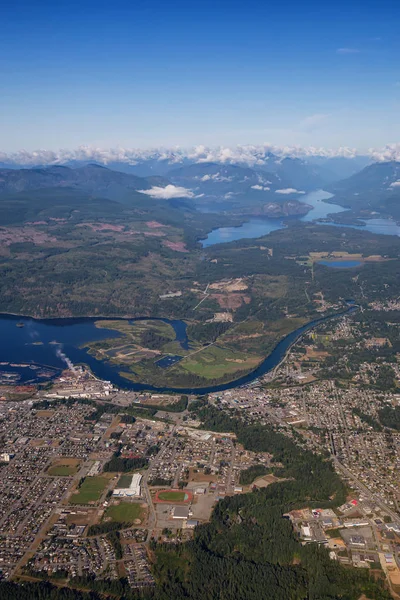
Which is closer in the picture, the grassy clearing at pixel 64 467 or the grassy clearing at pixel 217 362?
the grassy clearing at pixel 64 467

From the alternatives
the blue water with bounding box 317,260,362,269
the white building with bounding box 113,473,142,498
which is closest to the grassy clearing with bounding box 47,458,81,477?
→ the white building with bounding box 113,473,142,498

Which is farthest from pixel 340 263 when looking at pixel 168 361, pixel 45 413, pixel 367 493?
pixel 367 493

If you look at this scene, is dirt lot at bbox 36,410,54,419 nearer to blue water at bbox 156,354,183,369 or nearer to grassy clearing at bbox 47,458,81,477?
grassy clearing at bbox 47,458,81,477

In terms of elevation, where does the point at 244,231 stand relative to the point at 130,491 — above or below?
below

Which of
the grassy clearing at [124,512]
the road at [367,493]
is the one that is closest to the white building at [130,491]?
the grassy clearing at [124,512]

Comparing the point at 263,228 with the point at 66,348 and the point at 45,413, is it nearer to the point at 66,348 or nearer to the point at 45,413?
the point at 66,348

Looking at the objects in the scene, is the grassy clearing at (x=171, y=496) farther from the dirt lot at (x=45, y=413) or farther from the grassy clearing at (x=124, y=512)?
the dirt lot at (x=45, y=413)
